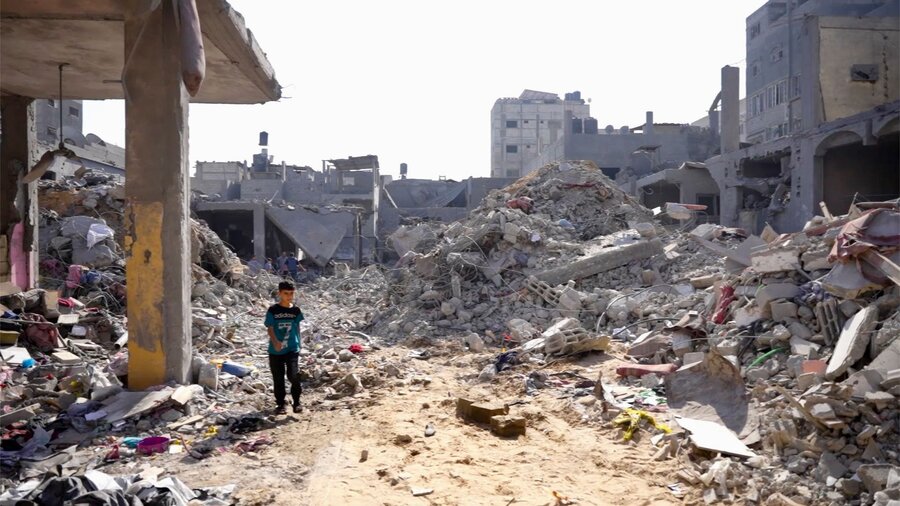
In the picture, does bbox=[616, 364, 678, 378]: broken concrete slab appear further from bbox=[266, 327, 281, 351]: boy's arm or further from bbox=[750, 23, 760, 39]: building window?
bbox=[750, 23, 760, 39]: building window

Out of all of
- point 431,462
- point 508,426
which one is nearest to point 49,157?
point 431,462

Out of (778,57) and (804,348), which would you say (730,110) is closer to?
(778,57)

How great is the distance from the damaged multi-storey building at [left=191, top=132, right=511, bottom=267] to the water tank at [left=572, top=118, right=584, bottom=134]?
518 cm

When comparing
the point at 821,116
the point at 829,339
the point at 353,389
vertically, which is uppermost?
the point at 821,116

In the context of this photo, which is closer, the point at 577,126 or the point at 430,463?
the point at 430,463

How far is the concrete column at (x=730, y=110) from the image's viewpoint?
21516mm

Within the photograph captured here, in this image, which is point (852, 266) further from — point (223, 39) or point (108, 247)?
point (108, 247)

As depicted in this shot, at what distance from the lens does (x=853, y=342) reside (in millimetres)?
5020

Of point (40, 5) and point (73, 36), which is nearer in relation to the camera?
point (40, 5)

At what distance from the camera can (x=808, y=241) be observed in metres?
7.10

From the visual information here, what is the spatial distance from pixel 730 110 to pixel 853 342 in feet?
62.3

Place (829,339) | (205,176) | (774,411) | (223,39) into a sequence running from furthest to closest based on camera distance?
(205,176) → (223,39) → (829,339) → (774,411)

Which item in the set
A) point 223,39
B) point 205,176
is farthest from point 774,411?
point 205,176

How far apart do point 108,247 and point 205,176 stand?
26.4 m
